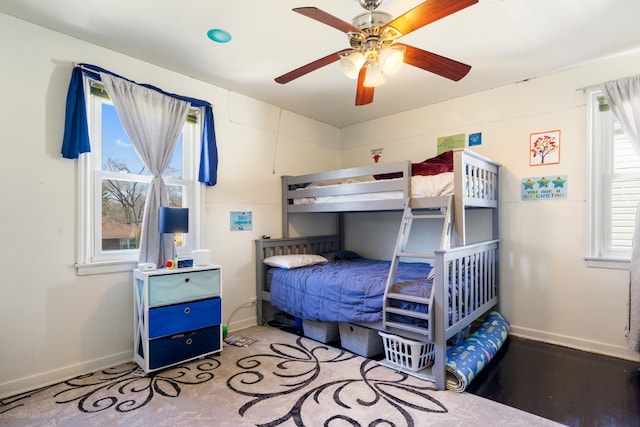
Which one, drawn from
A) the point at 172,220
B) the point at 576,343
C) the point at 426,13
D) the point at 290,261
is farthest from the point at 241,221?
the point at 576,343

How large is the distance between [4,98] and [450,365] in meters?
3.36

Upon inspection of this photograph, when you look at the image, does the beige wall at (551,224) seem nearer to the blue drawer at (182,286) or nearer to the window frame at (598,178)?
the window frame at (598,178)

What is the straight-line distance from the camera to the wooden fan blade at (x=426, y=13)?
1.48 meters

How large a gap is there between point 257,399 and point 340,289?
1.01 m

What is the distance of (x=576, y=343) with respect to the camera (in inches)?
112

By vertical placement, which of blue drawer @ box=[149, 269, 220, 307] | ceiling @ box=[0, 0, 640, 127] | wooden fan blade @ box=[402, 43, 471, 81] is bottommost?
blue drawer @ box=[149, 269, 220, 307]

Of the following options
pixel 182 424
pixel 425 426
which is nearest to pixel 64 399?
pixel 182 424

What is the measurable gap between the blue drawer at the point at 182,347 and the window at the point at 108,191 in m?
0.69

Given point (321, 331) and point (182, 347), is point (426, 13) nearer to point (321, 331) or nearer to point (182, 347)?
point (321, 331)

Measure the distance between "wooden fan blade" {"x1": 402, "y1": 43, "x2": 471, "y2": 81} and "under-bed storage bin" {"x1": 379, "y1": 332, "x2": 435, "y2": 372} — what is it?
5.96 ft

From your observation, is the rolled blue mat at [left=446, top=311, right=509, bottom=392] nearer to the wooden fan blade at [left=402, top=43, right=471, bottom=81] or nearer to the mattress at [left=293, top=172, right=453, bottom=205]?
the mattress at [left=293, top=172, right=453, bottom=205]

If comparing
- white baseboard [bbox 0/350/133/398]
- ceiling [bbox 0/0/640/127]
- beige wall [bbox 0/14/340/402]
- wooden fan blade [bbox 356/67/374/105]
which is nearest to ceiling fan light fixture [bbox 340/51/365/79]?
wooden fan blade [bbox 356/67/374/105]

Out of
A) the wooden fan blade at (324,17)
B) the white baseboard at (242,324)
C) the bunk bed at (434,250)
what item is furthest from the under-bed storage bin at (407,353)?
the wooden fan blade at (324,17)

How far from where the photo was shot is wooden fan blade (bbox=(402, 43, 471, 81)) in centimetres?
189
